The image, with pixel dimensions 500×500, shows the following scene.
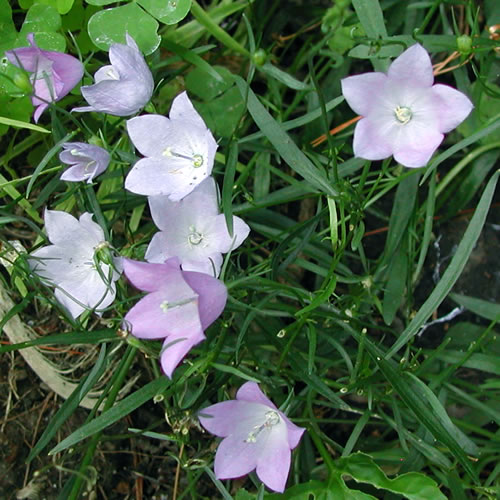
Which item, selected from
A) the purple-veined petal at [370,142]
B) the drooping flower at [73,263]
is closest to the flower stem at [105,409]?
the drooping flower at [73,263]

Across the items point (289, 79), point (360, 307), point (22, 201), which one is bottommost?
point (360, 307)

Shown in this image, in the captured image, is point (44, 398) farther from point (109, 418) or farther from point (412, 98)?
point (412, 98)

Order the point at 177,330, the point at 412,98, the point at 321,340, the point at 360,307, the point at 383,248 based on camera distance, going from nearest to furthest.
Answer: the point at 177,330
the point at 412,98
the point at 321,340
the point at 360,307
the point at 383,248

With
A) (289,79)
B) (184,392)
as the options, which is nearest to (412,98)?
(289,79)

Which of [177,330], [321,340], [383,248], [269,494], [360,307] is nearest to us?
[177,330]

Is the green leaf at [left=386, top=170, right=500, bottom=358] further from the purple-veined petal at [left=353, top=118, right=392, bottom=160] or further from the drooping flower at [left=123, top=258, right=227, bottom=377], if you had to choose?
the drooping flower at [left=123, top=258, right=227, bottom=377]
